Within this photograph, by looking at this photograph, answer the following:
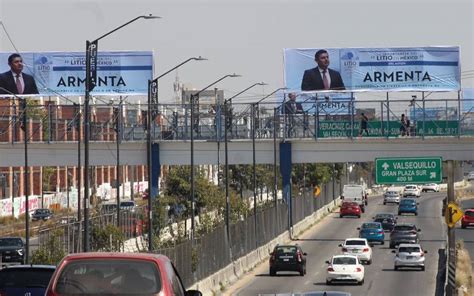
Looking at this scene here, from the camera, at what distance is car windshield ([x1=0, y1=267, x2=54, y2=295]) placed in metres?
20.9

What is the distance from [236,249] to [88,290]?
4329 centimetres

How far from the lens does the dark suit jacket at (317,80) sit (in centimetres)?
8369

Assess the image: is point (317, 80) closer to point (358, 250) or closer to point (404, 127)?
point (404, 127)

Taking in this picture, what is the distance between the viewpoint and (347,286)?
5228 cm

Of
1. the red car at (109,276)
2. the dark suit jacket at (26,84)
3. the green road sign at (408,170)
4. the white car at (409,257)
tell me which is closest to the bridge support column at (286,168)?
the green road sign at (408,170)

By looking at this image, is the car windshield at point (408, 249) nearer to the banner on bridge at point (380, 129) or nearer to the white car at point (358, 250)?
the white car at point (358, 250)

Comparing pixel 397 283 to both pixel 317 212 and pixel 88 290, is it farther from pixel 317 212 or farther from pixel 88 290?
pixel 317 212

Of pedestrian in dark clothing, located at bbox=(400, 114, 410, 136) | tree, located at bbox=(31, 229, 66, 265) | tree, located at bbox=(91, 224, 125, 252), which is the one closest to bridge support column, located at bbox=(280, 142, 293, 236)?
pedestrian in dark clothing, located at bbox=(400, 114, 410, 136)

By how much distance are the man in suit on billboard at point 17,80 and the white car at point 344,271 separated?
3684 cm

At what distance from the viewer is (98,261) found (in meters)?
14.5

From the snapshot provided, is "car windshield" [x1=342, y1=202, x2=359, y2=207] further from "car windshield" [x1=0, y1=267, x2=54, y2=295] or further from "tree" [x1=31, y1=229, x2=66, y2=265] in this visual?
"car windshield" [x1=0, y1=267, x2=54, y2=295]

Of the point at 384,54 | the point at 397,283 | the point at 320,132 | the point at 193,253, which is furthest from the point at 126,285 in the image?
the point at 384,54

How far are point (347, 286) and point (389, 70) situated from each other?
110ft

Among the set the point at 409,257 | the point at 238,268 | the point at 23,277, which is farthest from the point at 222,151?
the point at 23,277
